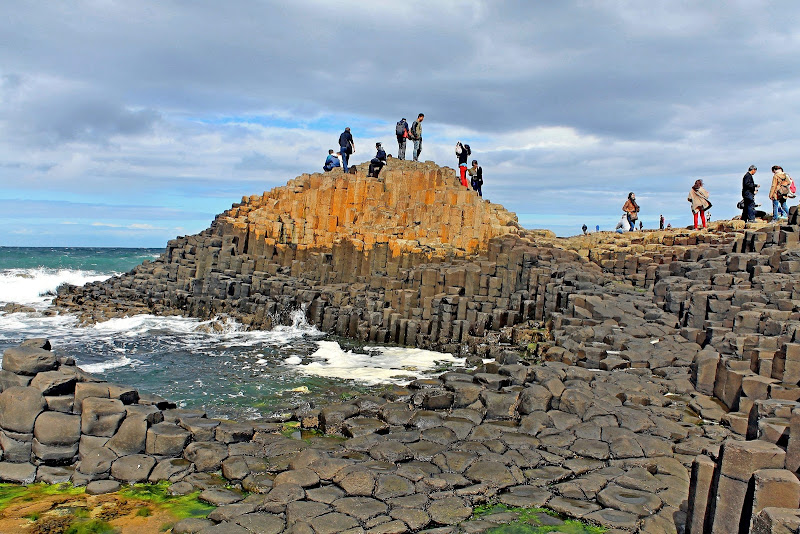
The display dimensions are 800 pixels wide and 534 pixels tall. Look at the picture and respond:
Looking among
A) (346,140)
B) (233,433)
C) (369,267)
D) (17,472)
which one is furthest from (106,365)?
(346,140)

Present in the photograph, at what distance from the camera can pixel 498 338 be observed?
18016 mm

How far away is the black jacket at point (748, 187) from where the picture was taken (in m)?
20.4

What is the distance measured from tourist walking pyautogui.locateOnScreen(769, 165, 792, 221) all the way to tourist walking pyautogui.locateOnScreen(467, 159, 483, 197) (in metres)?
11.3

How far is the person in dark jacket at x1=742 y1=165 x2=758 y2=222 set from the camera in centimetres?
2052

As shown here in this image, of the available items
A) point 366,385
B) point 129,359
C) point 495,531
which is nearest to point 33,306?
point 129,359

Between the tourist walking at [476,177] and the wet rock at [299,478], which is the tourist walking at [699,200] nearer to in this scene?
the tourist walking at [476,177]


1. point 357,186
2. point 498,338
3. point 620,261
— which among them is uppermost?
point 357,186

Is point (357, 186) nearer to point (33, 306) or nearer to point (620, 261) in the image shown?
point (620, 261)

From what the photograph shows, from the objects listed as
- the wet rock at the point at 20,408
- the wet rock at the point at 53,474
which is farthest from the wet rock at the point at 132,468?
the wet rock at the point at 20,408

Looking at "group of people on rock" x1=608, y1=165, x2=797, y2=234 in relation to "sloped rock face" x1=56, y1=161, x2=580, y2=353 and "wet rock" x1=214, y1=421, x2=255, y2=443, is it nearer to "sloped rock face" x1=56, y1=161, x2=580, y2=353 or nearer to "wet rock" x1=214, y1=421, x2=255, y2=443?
"sloped rock face" x1=56, y1=161, x2=580, y2=353

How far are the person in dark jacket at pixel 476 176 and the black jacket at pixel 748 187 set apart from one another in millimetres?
10402

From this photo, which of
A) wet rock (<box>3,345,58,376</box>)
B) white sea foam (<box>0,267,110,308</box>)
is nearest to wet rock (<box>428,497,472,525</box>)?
wet rock (<box>3,345,58,376</box>)

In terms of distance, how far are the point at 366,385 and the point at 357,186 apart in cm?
1453

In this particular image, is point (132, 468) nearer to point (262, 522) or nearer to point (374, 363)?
point (262, 522)
